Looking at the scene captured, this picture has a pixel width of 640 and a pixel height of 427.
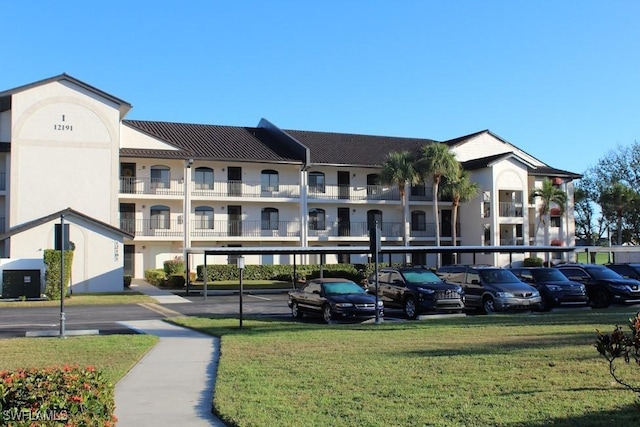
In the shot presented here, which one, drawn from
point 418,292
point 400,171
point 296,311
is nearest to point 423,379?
point 418,292

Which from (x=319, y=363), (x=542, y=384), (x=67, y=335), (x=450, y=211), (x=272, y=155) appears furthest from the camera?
(x=450, y=211)

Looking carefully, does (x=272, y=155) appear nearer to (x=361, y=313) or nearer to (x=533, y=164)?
(x=533, y=164)

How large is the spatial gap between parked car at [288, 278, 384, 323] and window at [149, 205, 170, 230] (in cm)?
2572

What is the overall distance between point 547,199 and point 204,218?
2702 cm

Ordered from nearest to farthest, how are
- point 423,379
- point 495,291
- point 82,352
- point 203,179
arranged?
point 423,379
point 82,352
point 495,291
point 203,179

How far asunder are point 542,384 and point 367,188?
4271cm

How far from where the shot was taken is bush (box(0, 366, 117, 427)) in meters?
4.61

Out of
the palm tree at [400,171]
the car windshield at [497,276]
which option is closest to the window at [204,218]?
the palm tree at [400,171]

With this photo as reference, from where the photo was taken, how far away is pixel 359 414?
6941mm

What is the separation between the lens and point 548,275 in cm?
2314

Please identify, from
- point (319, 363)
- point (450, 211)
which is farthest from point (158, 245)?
point (319, 363)

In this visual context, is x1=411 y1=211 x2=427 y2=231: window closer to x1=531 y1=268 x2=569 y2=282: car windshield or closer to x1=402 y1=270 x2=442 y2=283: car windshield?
x1=531 y1=268 x2=569 y2=282: car windshield

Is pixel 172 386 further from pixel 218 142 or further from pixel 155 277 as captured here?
pixel 218 142

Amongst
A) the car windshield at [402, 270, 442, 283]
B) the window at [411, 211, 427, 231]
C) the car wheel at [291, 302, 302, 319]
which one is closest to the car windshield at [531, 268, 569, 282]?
the car windshield at [402, 270, 442, 283]
